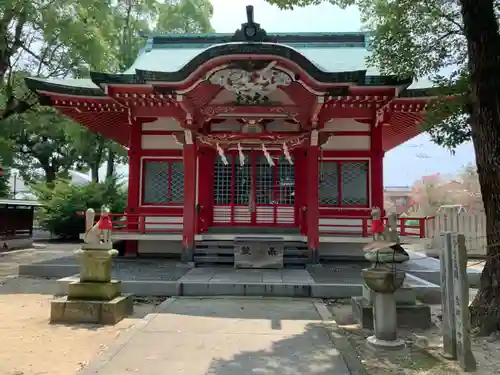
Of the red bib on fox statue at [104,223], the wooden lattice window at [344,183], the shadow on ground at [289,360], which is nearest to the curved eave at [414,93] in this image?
the wooden lattice window at [344,183]

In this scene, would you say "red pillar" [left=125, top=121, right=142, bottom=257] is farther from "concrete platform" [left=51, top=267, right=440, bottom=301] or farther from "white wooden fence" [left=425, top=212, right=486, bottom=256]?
"white wooden fence" [left=425, top=212, right=486, bottom=256]

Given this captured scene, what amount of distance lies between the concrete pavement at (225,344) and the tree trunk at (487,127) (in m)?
2.13

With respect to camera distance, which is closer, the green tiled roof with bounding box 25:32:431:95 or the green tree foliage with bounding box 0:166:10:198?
the green tiled roof with bounding box 25:32:431:95

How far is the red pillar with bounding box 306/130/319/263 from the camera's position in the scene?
33.2 feet

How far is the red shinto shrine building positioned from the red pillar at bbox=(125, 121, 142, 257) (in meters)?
0.03

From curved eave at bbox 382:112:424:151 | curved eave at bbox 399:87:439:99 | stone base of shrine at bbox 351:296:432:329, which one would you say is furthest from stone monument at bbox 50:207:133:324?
curved eave at bbox 382:112:424:151

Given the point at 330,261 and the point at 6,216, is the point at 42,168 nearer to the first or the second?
the point at 6,216

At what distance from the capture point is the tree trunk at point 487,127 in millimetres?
5375

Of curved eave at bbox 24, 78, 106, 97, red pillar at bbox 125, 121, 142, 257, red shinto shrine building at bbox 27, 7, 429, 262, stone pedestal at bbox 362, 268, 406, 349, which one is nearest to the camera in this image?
stone pedestal at bbox 362, 268, 406, 349

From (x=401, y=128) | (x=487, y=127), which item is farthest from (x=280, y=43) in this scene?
(x=487, y=127)

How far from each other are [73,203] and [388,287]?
2031 cm

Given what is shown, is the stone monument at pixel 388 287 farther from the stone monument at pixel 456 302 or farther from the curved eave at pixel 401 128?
the curved eave at pixel 401 128

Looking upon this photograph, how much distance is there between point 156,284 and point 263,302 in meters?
2.13

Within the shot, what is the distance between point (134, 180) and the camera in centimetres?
1176
